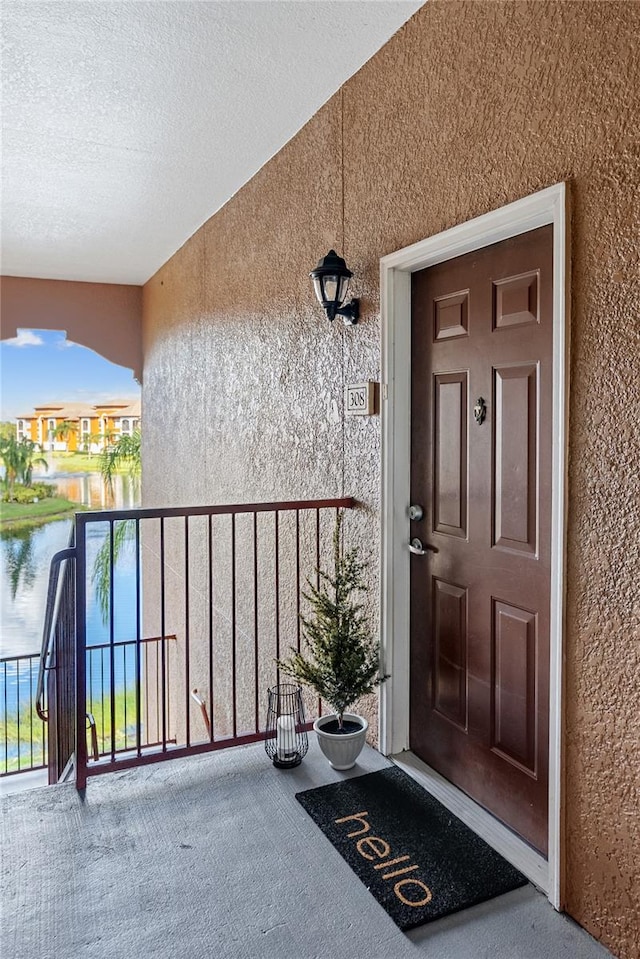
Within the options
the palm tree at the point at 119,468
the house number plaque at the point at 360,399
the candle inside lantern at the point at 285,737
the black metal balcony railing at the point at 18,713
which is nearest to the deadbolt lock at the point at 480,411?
the house number plaque at the point at 360,399

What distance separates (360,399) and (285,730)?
4.37 ft

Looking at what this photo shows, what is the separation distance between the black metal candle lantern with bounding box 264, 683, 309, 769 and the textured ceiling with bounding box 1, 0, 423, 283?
2517 millimetres

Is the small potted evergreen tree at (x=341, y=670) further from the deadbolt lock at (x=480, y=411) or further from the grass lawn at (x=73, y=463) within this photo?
the grass lawn at (x=73, y=463)

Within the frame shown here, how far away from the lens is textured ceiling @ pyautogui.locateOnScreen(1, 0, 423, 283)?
2377mm

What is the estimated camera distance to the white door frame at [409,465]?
172 cm

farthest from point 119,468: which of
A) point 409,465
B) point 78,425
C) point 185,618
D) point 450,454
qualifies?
point 450,454

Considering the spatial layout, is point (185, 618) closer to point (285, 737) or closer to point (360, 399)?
point (285, 737)

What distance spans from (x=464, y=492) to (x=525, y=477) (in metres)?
0.31

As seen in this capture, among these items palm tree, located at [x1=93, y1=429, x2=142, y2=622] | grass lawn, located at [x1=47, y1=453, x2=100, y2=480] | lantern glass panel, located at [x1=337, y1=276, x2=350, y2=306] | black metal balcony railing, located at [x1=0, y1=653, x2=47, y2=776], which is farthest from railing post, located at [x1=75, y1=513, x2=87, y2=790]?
grass lawn, located at [x1=47, y1=453, x2=100, y2=480]

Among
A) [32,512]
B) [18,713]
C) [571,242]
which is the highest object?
[571,242]

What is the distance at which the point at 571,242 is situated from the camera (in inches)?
66.2

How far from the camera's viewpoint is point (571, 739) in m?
1.72

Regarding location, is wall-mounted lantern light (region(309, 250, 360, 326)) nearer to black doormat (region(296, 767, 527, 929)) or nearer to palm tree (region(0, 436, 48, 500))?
black doormat (region(296, 767, 527, 929))

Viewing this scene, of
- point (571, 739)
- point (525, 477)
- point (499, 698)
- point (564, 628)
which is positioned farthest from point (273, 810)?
point (525, 477)
